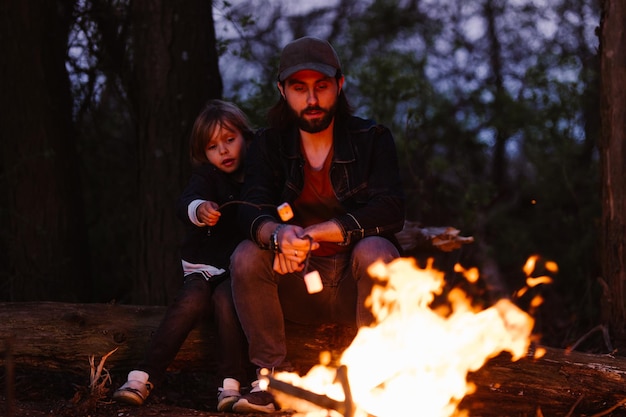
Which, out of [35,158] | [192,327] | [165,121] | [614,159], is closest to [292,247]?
[192,327]

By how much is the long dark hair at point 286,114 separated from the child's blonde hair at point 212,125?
0.23 m

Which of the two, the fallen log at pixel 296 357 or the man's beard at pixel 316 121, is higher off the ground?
the man's beard at pixel 316 121

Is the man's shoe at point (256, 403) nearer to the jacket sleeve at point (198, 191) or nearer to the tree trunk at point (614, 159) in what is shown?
the jacket sleeve at point (198, 191)

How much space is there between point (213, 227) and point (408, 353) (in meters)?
1.31

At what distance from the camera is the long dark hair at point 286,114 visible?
4.27m

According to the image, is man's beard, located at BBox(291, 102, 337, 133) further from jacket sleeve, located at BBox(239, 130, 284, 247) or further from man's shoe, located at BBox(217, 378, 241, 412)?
man's shoe, located at BBox(217, 378, 241, 412)

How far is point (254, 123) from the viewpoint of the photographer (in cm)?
612

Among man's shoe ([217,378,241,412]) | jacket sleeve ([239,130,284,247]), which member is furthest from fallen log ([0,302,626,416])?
jacket sleeve ([239,130,284,247])

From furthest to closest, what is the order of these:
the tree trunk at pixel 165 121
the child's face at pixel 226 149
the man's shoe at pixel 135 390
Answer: the tree trunk at pixel 165 121 < the child's face at pixel 226 149 < the man's shoe at pixel 135 390

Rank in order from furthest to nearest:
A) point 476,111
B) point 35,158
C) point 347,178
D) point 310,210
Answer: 1. point 476,111
2. point 35,158
3. point 310,210
4. point 347,178

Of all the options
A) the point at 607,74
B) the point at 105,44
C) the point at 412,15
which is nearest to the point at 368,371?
the point at 607,74

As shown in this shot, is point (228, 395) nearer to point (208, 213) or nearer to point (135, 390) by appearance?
point (135, 390)

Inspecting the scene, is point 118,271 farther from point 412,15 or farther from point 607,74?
point 412,15

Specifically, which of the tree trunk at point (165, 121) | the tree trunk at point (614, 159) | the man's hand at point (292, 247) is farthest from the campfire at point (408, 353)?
the tree trunk at point (165, 121)
